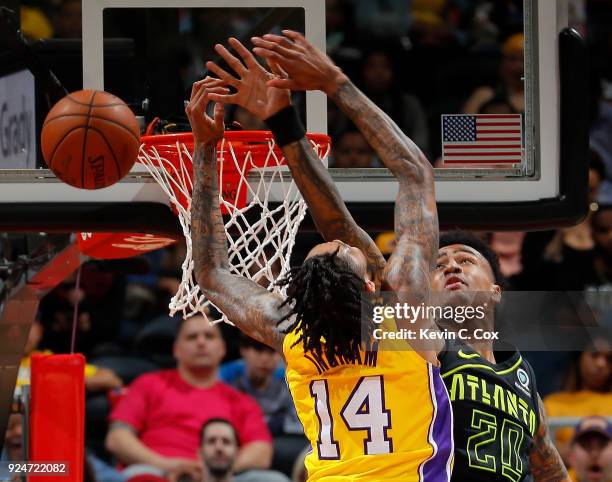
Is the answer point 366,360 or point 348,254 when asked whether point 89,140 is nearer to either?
point 348,254

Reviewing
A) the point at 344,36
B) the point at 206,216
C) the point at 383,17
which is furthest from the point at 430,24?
the point at 206,216

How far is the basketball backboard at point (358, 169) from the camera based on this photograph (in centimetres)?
411

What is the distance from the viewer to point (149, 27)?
4418 millimetres

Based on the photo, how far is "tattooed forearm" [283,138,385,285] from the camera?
347 centimetres

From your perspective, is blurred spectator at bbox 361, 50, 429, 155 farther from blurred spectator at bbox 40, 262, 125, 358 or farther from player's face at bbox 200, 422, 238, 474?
blurred spectator at bbox 40, 262, 125, 358

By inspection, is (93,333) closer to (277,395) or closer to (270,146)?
(277,395)

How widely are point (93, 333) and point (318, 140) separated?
3.58 meters

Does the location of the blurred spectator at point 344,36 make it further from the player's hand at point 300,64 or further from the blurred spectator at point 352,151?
the player's hand at point 300,64

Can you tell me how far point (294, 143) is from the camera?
3.45 meters

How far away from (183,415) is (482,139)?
115 inches

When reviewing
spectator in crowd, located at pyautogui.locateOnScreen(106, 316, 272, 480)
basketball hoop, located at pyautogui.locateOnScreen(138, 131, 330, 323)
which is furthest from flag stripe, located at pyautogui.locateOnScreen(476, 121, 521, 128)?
spectator in crowd, located at pyautogui.locateOnScreen(106, 316, 272, 480)

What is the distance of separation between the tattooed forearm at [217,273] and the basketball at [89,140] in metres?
0.23

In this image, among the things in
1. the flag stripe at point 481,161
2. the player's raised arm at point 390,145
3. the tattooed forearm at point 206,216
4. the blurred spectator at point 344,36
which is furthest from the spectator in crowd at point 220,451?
the player's raised arm at point 390,145

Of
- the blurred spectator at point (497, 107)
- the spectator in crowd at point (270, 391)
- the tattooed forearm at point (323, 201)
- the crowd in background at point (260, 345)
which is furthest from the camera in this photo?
the spectator in crowd at point (270, 391)
